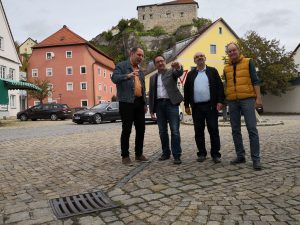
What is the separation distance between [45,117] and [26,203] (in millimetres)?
30465

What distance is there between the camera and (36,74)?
2306 inches

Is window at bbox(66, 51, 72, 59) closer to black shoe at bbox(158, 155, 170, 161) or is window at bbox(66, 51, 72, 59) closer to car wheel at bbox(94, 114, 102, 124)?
car wheel at bbox(94, 114, 102, 124)

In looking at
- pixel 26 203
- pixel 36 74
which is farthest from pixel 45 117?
pixel 26 203

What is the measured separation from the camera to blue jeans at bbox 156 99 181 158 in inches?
257

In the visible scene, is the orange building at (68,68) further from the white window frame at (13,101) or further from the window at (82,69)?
the white window frame at (13,101)

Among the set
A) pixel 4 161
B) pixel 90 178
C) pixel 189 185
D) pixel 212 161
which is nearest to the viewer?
pixel 189 185

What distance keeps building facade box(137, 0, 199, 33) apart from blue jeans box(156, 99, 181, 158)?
101m

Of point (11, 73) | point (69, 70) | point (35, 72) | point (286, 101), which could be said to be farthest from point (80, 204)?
point (35, 72)

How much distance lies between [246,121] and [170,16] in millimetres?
104381

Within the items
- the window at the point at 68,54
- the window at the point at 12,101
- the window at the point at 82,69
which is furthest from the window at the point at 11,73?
the window at the point at 68,54

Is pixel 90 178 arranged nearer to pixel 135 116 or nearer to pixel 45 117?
pixel 135 116

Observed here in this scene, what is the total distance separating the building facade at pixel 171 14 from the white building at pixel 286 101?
7056cm

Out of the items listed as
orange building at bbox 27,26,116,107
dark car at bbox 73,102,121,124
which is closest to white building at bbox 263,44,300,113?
dark car at bbox 73,102,121,124

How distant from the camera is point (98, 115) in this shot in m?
24.1
